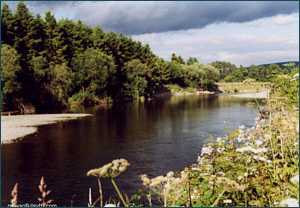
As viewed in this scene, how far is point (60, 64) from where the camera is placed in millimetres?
54094

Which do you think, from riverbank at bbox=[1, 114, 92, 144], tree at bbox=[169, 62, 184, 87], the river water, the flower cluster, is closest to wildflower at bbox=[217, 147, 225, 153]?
the flower cluster

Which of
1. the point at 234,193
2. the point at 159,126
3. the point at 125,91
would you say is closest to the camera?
the point at 234,193

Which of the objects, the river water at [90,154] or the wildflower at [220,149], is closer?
the wildflower at [220,149]

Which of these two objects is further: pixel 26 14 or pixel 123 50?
pixel 123 50

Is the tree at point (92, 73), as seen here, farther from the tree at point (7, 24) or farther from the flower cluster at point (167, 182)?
the flower cluster at point (167, 182)

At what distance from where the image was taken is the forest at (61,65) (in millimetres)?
39719

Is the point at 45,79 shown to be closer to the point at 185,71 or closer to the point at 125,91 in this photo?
the point at 125,91

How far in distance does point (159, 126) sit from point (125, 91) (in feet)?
133

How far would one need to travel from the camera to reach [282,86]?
7730 millimetres

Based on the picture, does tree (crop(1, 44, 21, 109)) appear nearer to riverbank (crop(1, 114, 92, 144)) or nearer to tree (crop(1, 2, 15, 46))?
riverbank (crop(1, 114, 92, 144))

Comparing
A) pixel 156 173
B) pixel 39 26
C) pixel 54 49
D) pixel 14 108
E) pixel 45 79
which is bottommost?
pixel 156 173

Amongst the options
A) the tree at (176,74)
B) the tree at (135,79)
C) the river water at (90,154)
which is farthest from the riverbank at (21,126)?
the tree at (176,74)

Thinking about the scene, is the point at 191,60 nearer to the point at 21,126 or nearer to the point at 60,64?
the point at 60,64

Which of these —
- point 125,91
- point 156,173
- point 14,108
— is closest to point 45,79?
point 14,108
